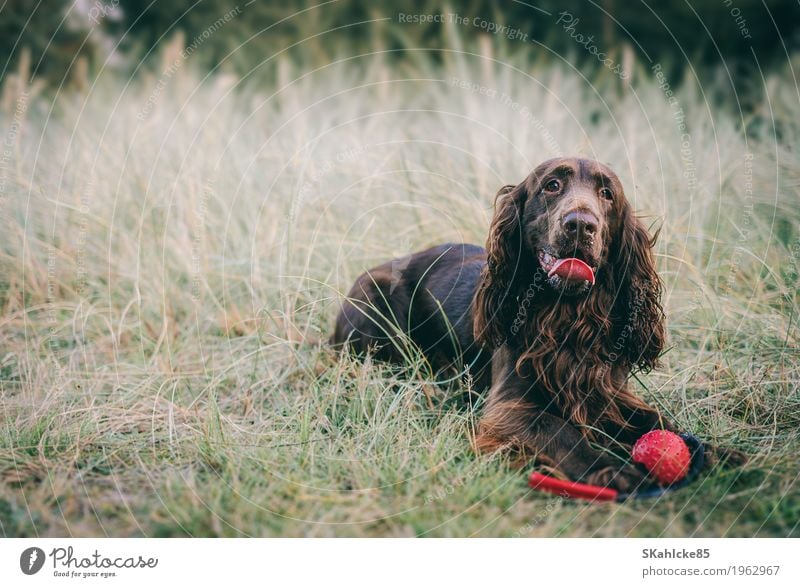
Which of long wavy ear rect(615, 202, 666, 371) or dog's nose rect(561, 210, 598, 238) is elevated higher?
dog's nose rect(561, 210, 598, 238)

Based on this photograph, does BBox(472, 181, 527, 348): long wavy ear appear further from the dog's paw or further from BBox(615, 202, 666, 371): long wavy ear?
the dog's paw

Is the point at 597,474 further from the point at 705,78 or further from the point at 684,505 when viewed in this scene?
the point at 705,78

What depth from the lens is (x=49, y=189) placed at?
5.25 m

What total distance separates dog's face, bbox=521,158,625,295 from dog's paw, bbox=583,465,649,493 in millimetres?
699

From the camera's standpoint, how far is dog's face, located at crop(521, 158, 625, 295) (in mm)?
2951

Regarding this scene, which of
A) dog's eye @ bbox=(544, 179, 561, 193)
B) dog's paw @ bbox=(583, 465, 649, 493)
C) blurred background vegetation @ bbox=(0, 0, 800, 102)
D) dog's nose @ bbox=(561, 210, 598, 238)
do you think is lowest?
dog's paw @ bbox=(583, 465, 649, 493)

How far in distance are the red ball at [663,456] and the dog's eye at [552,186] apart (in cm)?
104

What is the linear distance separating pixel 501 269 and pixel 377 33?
415 centimetres

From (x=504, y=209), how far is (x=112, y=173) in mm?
3076

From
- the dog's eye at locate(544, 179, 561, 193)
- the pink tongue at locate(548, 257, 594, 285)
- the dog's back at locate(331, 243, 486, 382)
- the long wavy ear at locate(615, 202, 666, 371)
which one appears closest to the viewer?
the pink tongue at locate(548, 257, 594, 285)

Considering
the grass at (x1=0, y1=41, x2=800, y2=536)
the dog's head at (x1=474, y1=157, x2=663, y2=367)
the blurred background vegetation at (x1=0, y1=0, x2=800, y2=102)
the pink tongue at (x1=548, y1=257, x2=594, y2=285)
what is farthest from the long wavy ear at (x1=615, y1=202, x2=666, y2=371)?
the blurred background vegetation at (x1=0, y1=0, x2=800, y2=102)

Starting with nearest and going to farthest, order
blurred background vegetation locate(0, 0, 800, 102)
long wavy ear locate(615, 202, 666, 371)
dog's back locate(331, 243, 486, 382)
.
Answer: long wavy ear locate(615, 202, 666, 371) < dog's back locate(331, 243, 486, 382) < blurred background vegetation locate(0, 0, 800, 102)

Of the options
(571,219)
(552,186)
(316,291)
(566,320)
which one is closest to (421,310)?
(316,291)

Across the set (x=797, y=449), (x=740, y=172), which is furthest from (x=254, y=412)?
(x=740, y=172)
